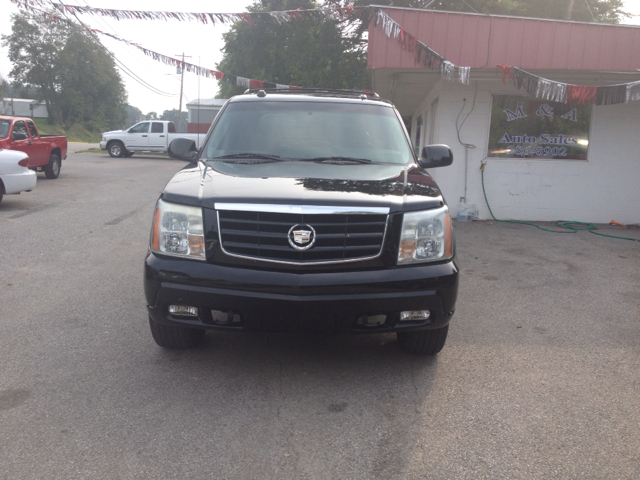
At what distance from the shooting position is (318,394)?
11.6 feet

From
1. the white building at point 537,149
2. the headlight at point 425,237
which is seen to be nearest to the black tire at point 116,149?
the white building at point 537,149

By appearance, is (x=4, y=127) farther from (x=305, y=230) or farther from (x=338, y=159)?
(x=305, y=230)

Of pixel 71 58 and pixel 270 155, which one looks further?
pixel 71 58

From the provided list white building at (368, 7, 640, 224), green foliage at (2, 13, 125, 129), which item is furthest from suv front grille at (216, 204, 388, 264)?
green foliage at (2, 13, 125, 129)

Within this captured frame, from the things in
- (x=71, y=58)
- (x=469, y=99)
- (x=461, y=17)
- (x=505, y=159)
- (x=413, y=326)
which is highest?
(x=71, y=58)

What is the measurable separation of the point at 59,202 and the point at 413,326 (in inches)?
397

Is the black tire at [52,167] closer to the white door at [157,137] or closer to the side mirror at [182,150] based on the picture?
the white door at [157,137]

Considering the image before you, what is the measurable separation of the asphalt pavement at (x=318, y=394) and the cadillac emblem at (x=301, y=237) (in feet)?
2.95

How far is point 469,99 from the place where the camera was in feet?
34.9

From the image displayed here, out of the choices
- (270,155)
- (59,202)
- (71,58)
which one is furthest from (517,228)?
(71,58)

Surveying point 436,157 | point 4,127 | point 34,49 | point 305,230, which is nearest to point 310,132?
point 436,157

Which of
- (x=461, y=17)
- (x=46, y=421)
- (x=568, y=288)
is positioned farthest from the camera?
(x=461, y=17)

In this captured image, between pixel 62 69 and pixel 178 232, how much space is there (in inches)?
2768

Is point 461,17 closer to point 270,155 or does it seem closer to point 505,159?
point 505,159
